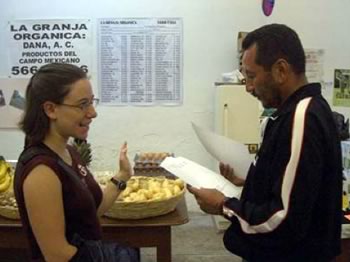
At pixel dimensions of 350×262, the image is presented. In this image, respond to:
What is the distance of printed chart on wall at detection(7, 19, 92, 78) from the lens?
14.0 ft

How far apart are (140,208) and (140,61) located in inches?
94.1

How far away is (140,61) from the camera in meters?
4.27

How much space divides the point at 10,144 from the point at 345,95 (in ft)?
10.6

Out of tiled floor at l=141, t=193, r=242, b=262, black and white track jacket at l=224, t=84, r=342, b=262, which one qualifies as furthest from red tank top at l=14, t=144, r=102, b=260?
tiled floor at l=141, t=193, r=242, b=262

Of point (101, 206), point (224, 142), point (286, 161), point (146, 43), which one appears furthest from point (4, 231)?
point (146, 43)

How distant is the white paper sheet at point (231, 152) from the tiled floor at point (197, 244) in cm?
181

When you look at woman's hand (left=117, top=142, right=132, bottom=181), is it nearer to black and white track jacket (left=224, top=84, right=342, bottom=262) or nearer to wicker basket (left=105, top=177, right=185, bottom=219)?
wicker basket (left=105, top=177, right=185, bottom=219)

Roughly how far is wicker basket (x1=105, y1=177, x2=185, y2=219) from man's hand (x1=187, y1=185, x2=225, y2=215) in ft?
1.85

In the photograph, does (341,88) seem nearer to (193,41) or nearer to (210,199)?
(193,41)

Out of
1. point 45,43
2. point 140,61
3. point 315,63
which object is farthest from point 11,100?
point 315,63

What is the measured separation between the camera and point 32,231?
4.73ft

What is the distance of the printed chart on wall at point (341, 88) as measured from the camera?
4328 mm

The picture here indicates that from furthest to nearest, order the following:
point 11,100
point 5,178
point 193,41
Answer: point 11,100 < point 193,41 < point 5,178

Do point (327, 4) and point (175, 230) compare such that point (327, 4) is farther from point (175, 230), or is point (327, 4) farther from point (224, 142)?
point (224, 142)
